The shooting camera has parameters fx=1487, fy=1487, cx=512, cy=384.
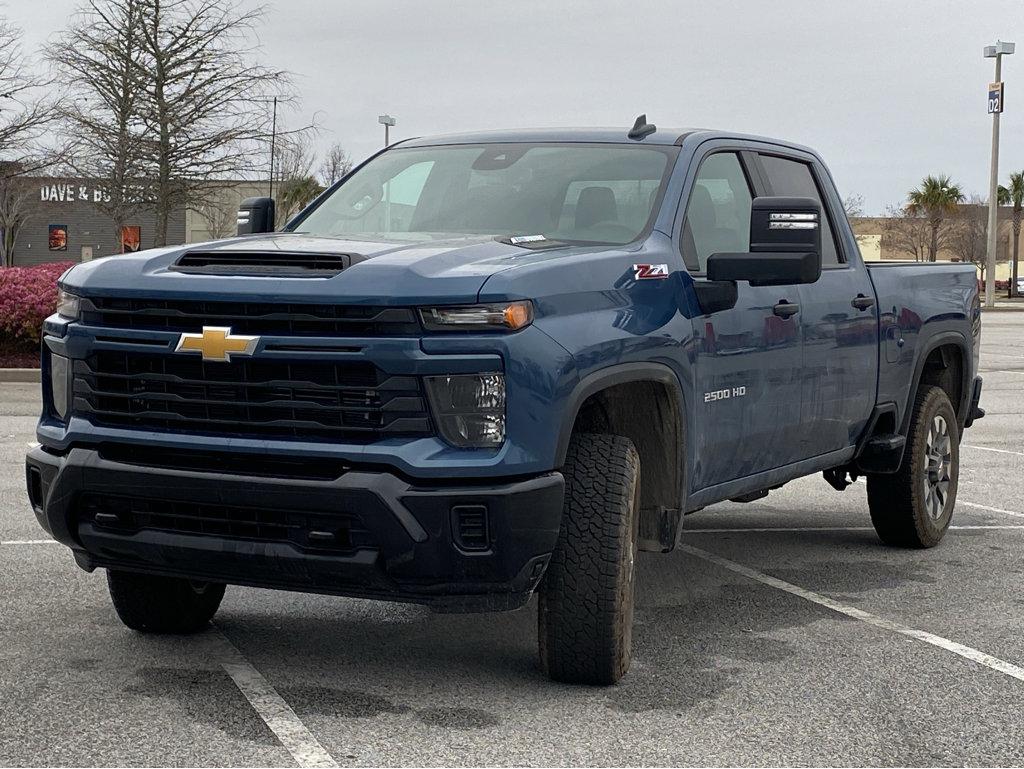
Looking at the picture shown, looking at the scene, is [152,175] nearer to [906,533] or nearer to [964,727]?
[906,533]

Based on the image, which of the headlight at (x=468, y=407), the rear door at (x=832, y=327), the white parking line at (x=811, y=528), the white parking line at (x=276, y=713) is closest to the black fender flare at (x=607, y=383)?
the headlight at (x=468, y=407)

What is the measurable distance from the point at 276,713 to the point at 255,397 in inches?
39.0

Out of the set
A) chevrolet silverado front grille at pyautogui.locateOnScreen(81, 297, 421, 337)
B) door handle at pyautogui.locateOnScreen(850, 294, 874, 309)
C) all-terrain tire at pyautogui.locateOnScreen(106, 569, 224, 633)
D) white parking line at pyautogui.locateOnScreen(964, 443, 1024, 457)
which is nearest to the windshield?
chevrolet silverado front grille at pyautogui.locateOnScreen(81, 297, 421, 337)

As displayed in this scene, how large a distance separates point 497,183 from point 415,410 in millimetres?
1966

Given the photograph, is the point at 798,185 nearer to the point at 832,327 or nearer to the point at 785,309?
the point at 832,327

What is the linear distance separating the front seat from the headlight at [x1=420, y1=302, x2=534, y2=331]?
1.40 metres

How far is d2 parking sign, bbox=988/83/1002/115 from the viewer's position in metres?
44.8

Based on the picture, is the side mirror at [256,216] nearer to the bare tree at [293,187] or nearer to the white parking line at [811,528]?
the white parking line at [811,528]

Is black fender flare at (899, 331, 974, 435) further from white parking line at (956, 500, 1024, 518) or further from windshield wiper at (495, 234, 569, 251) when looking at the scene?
windshield wiper at (495, 234, 569, 251)

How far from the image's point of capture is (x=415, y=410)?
4492 millimetres

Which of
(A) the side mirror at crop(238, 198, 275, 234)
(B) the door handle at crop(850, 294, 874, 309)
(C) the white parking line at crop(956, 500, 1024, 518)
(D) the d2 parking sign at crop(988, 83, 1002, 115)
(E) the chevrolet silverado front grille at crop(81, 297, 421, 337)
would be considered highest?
(D) the d2 parking sign at crop(988, 83, 1002, 115)

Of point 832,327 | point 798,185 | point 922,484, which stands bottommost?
point 922,484

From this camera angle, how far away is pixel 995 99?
148 feet

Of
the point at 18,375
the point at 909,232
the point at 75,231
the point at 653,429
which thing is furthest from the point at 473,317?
the point at 909,232
